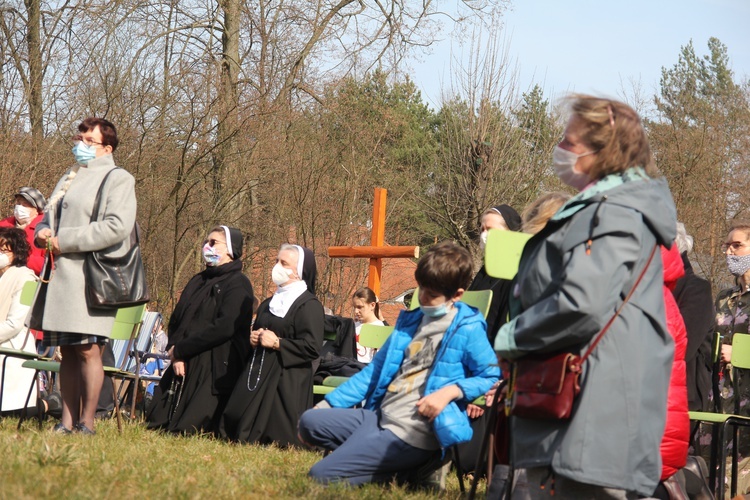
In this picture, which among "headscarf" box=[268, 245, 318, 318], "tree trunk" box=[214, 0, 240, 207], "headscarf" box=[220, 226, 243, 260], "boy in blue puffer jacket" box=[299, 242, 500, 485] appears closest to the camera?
"boy in blue puffer jacket" box=[299, 242, 500, 485]

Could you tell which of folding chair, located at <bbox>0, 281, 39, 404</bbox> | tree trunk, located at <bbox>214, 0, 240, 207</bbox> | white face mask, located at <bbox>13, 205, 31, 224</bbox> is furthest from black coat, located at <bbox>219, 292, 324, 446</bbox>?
tree trunk, located at <bbox>214, 0, 240, 207</bbox>

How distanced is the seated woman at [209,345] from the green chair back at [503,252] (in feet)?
14.2

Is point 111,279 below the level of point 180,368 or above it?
above

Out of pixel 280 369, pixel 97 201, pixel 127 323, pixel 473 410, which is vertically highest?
pixel 97 201

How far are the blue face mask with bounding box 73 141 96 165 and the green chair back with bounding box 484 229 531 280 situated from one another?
10.6 feet

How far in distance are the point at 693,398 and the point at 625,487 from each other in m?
3.78

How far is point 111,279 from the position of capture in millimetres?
6457

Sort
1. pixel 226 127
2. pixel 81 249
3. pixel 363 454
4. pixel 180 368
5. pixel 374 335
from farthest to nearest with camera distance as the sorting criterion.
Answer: pixel 226 127, pixel 180 368, pixel 374 335, pixel 81 249, pixel 363 454

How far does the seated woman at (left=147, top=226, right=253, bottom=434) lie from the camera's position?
8586mm

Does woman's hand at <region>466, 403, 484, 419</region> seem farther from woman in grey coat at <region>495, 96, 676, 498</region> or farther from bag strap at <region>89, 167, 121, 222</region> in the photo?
bag strap at <region>89, 167, 121, 222</region>

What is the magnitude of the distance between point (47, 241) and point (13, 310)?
238cm

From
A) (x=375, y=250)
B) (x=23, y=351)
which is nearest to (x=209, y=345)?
(x=23, y=351)

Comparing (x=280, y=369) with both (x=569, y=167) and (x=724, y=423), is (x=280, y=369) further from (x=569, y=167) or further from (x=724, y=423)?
(x=569, y=167)

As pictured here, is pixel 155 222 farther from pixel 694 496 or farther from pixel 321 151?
pixel 694 496
